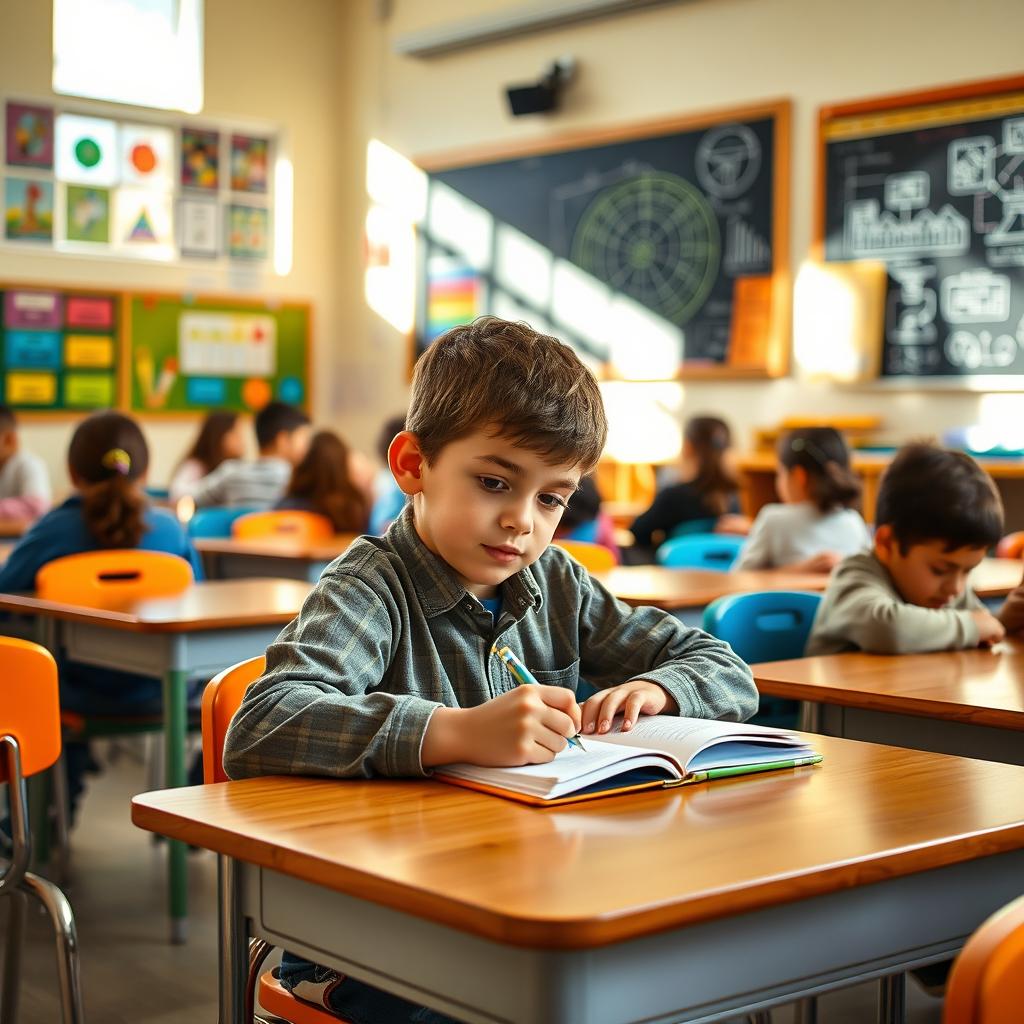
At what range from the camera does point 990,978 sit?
0.84 m

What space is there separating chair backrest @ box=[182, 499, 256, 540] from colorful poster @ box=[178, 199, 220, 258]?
9.72 feet

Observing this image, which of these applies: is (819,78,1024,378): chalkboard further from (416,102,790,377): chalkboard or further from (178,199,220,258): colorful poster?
(178,199,220,258): colorful poster

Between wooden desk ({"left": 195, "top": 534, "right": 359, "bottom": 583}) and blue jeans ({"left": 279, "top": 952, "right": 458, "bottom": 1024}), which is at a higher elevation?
wooden desk ({"left": 195, "top": 534, "right": 359, "bottom": 583})

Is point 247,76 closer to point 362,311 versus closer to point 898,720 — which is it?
point 362,311

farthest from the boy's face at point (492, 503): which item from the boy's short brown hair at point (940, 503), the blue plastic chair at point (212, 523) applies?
the blue plastic chair at point (212, 523)

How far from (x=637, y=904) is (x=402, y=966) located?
203 millimetres

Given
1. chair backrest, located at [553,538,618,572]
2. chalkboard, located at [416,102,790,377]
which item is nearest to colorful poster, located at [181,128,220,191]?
chalkboard, located at [416,102,790,377]

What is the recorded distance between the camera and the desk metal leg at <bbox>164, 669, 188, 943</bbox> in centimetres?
297

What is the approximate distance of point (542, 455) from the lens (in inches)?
58.2

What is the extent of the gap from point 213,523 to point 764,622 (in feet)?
10.8

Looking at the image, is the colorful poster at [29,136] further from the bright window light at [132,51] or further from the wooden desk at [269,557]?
the wooden desk at [269,557]

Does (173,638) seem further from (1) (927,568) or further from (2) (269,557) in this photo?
(2) (269,557)

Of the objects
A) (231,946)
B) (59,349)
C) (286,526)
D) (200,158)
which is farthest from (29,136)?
(231,946)

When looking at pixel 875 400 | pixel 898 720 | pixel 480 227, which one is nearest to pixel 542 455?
pixel 898 720
